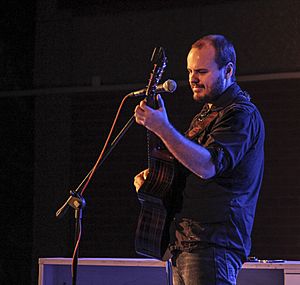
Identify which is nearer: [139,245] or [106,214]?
[139,245]

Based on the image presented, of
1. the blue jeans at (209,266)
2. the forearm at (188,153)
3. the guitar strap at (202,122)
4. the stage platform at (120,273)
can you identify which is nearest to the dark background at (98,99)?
the stage platform at (120,273)

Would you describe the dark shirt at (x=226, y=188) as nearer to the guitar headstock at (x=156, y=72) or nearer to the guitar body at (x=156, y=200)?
the guitar body at (x=156, y=200)

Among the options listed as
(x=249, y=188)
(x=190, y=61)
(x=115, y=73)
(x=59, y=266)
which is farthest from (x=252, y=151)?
(x=115, y=73)

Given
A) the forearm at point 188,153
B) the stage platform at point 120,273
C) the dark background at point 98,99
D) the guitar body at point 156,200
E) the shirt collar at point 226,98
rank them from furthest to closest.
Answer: the dark background at point 98,99 → the stage platform at point 120,273 → the shirt collar at point 226,98 → the guitar body at point 156,200 → the forearm at point 188,153

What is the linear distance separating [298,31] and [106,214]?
2.40 m

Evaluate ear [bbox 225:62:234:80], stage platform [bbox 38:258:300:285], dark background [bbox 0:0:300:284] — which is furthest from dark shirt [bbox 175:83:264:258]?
dark background [bbox 0:0:300:284]

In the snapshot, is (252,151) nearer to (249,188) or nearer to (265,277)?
(249,188)

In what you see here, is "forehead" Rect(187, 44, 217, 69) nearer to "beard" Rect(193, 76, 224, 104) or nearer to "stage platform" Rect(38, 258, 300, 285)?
"beard" Rect(193, 76, 224, 104)

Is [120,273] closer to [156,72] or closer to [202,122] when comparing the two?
[202,122]

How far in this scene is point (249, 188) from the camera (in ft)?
7.80

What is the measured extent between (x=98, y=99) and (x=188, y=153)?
3458 mm

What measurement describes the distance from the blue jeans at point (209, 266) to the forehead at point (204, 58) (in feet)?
2.54

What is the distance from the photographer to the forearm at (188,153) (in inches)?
86.2

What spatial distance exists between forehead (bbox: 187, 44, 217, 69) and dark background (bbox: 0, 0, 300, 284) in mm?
2686
